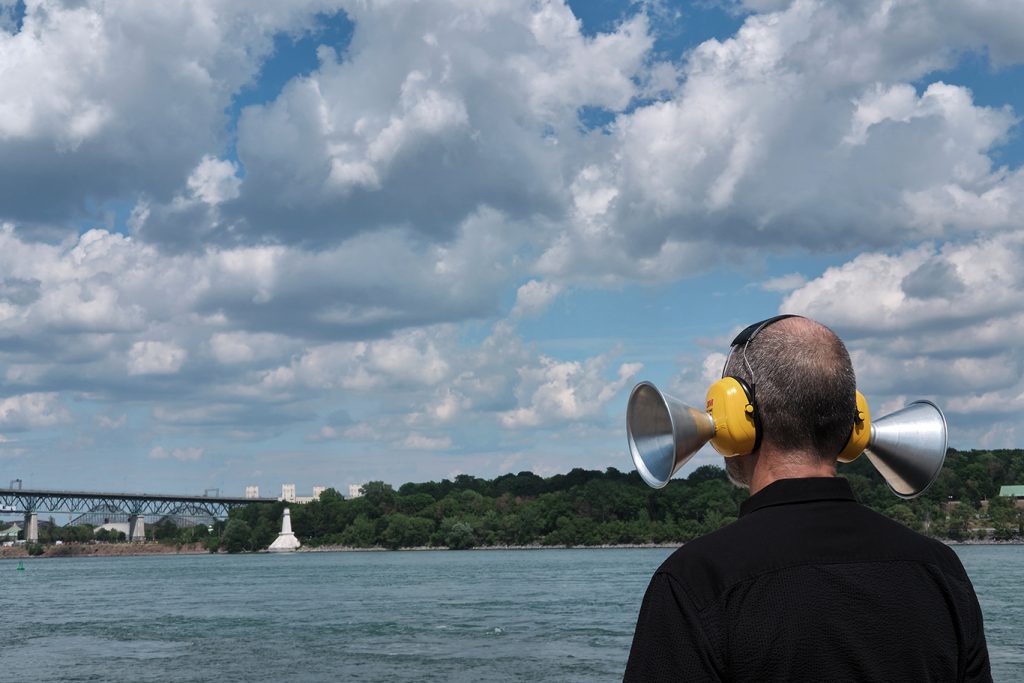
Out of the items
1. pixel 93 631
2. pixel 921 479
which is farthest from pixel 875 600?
pixel 93 631

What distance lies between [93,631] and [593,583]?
43.5m

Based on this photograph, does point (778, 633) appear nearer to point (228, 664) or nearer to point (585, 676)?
point (585, 676)

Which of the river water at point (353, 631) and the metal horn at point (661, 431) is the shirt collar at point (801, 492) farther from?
the river water at point (353, 631)

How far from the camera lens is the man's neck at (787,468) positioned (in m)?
3.10

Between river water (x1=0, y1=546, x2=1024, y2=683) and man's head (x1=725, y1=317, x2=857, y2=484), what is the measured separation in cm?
3408

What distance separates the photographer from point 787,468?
10.2 ft

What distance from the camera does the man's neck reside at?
3098mm

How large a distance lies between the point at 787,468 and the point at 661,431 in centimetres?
41

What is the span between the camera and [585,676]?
1430 inches

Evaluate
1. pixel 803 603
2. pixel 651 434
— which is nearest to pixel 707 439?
pixel 651 434

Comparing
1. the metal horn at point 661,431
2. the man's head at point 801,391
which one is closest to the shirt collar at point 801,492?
the man's head at point 801,391

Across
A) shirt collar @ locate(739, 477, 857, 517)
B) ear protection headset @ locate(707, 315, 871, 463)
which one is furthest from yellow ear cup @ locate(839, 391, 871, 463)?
shirt collar @ locate(739, 477, 857, 517)

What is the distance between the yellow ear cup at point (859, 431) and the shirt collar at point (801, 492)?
1.06 ft

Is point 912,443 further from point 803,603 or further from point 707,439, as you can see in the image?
point 803,603
